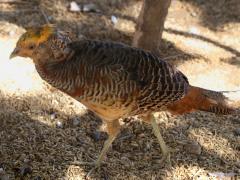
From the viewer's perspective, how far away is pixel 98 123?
4.09 metres

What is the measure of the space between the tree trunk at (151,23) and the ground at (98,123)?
13.2 inches

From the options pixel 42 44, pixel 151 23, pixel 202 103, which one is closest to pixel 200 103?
pixel 202 103

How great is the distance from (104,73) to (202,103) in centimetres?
84

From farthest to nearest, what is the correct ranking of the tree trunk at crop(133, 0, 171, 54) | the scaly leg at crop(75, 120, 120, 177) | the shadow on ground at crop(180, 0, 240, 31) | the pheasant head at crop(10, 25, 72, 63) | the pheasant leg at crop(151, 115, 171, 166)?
the shadow on ground at crop(180, 0, 240, 31)
the tree trunk at crop(133, 0, 171, 54)
the pheasant leg at crop(151, 115, 171, 166)
the scaly leg at crop(75, 120, 120, 177)
the pheasant head at crop(10, 25, 72, 63)

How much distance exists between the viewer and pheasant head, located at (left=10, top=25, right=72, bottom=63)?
3.10 metres

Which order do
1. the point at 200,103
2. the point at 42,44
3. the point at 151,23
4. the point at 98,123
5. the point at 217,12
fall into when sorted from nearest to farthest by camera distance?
the point at 42,44
the point at 200,103
the point at 98,123
the point at 151,23
the point at 217,12

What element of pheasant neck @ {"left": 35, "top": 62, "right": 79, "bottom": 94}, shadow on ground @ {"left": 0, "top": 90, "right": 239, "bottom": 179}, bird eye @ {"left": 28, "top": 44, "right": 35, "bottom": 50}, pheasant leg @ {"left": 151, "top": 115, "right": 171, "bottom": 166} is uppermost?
bird eye @ {"left": 28, "top": 44, "right": 35, "bottom": 50}

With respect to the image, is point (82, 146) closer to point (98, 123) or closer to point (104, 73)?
point (98, 123)

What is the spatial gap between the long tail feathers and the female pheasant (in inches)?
2.8

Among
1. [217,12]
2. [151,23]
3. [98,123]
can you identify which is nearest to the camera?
[98,123]

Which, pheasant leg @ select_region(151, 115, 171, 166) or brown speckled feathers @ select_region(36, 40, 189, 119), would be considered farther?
pheasant leg @ select_region(151, 115, 171, 166)

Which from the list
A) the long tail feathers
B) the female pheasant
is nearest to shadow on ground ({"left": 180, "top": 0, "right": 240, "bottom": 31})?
the long tail feathers

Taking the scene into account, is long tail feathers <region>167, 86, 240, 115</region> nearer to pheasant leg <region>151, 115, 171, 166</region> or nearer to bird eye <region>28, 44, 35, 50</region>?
pheasant leg <region>151, 115, 171, 166</region>

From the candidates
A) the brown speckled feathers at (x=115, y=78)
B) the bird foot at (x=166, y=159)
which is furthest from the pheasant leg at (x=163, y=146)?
the brown speckled feathers at (x=115, y=78)
